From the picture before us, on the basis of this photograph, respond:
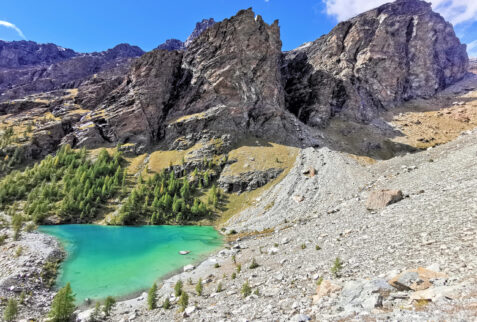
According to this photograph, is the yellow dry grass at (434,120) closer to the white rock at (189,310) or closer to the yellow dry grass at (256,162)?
the yellow dry grass at (256,162)

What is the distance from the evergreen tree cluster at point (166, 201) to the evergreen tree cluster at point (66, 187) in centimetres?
874

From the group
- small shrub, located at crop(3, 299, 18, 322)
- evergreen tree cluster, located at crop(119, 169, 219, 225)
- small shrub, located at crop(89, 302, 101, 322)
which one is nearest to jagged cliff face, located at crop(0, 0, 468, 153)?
evergreen tree cluster, located at crop(119, 169, 219, 225)

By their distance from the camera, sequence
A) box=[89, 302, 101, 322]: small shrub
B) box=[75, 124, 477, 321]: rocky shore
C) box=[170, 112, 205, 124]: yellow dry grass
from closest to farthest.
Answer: box=[75, 124, 477, 321]: rocky shore → box=[89, 302, 101, 322]: small shrub → box=[170, 112, 205, 124]: yellow dry grass

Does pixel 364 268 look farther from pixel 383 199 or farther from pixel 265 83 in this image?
pixel 265 83

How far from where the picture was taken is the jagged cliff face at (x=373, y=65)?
362ft

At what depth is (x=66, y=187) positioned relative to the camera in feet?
218

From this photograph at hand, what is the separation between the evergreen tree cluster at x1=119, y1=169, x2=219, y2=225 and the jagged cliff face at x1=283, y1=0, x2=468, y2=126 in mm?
61977

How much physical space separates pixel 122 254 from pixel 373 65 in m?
141

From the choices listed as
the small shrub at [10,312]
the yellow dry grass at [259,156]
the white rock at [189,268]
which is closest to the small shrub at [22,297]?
the small shrub at [10,312]

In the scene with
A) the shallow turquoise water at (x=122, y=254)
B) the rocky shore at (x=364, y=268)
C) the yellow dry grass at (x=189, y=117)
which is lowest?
the shallow turquoise water at (x=122, y=254)

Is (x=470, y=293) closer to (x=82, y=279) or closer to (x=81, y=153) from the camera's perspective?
(x=82, y=279)

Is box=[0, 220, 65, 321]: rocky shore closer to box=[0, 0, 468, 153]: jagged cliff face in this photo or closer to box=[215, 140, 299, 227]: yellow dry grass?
box=[215, 140, 299, 227]: yellow dry grass

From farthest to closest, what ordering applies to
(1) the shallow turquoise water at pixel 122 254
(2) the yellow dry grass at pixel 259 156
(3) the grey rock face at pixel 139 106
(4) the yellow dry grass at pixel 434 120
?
1. (3) the grey rock face at pixel 139 106
2. (4) the yellow dry grass at pixel 434 120
3. (2) the yellow dry grass at pixel 259 156
4. (1) the shallow turquoise water at pixel 122 254

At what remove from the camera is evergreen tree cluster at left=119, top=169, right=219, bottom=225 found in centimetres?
5597
